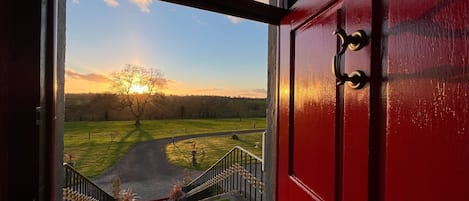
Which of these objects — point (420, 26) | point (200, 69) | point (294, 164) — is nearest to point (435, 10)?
point (420, 26)

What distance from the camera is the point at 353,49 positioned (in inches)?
23.2

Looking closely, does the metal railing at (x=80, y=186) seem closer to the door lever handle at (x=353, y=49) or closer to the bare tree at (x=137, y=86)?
the bare tree at (x=137, y=86)

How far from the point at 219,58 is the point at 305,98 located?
388cm

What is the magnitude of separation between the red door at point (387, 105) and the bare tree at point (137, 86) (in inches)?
140

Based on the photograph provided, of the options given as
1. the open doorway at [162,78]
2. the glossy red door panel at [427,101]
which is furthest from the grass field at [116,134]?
the glossy red door panel at [427,101]

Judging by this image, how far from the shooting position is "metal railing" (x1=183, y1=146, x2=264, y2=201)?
11.3 ft

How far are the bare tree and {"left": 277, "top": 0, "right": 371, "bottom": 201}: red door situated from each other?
3.37m

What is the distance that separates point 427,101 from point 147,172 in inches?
186
